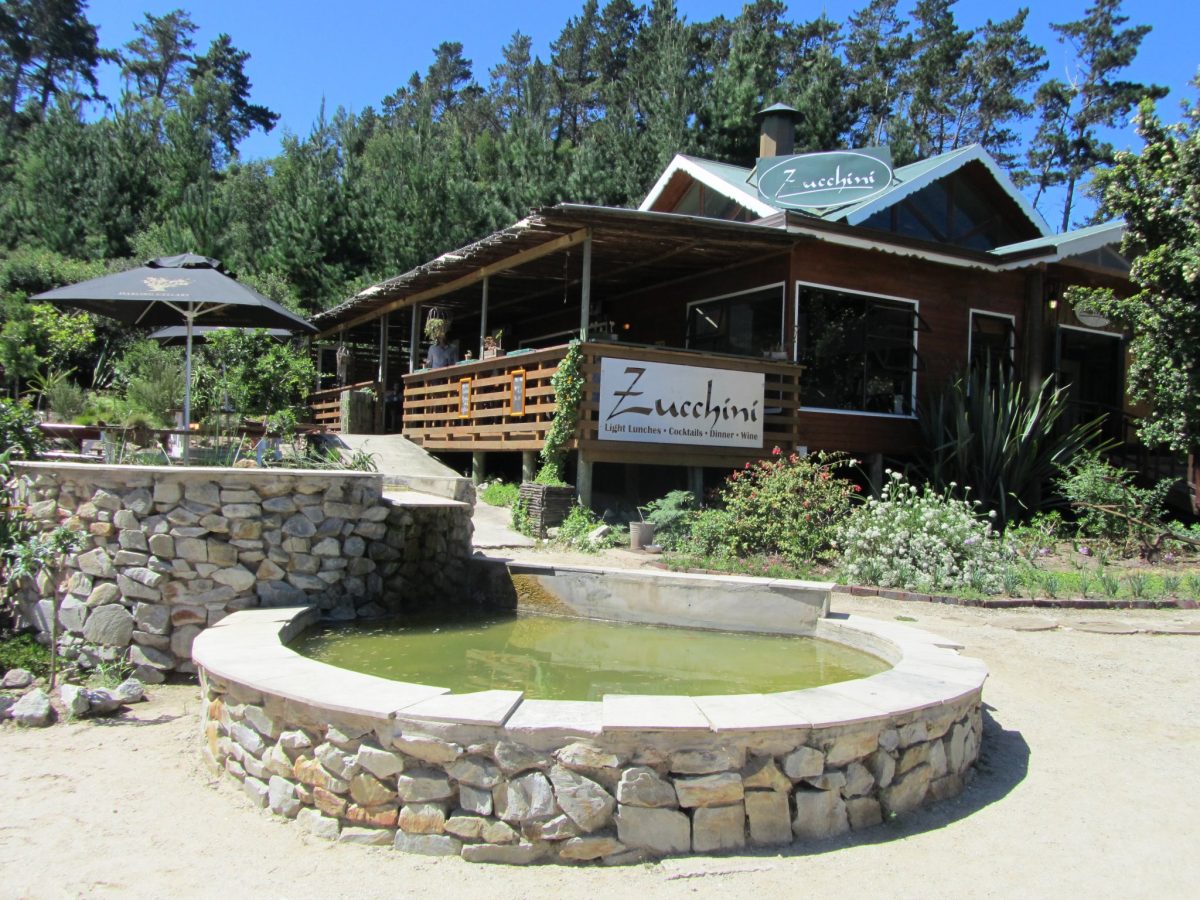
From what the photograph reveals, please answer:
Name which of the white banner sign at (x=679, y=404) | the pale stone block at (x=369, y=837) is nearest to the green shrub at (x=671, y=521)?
the white banner sign at (x=679, y=404)

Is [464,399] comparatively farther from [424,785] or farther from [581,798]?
[581,798]

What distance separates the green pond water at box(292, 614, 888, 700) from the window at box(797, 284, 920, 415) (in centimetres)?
776

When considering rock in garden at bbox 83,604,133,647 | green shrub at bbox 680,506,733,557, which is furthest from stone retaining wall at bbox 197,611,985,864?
green shrub at bbox 680,506,733,557

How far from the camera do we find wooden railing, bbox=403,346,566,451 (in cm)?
1170

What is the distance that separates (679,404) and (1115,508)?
18.4ft

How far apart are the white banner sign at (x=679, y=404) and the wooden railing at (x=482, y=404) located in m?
0.84

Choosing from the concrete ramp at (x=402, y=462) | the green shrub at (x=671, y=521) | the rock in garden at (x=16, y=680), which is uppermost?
the concrete ramp at (x=402, y=462)

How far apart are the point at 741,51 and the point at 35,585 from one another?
27265 mm

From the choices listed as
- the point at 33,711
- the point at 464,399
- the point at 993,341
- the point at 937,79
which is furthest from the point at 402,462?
the point at 937,79

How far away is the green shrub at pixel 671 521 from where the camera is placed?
984 centimetres

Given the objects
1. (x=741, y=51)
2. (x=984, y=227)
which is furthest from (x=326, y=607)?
(x=741, y=51)

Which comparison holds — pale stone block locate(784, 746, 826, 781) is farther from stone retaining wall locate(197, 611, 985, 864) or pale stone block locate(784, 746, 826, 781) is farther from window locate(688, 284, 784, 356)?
window locate(688, 284, 784, 356)

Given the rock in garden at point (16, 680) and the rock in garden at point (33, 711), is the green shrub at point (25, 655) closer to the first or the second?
the rock in garden at point (16, 680)

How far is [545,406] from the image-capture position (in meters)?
11.4
